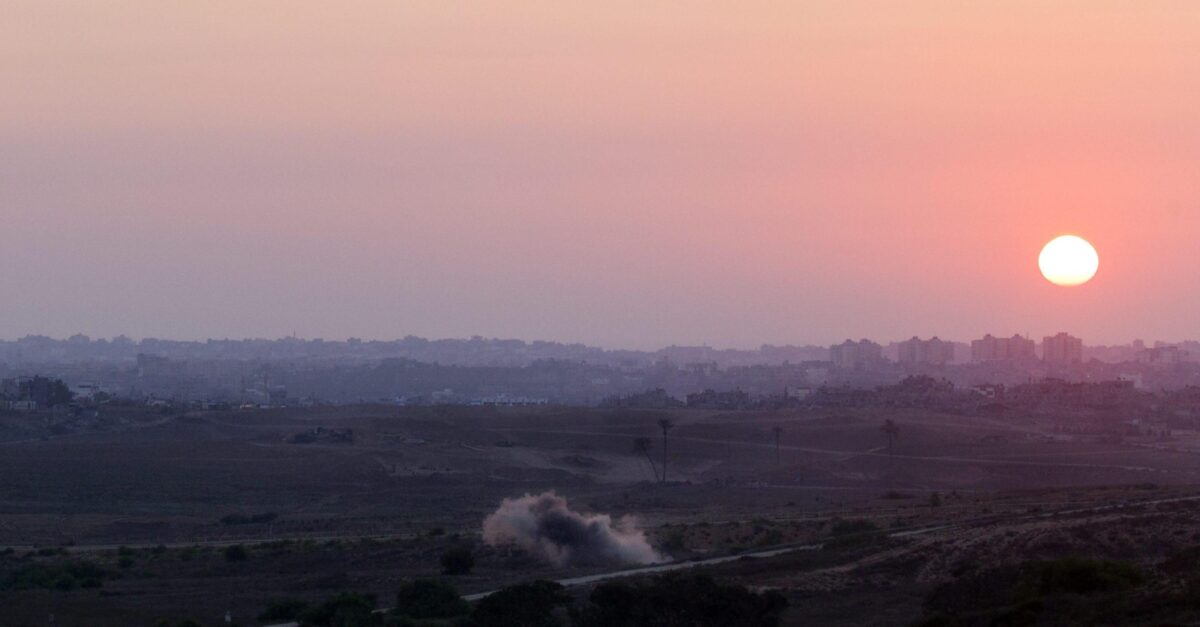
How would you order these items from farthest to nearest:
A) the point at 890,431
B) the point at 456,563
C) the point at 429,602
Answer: the point at 890,431
the point at 456,563
the point at 429,602

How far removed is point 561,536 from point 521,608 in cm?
1687

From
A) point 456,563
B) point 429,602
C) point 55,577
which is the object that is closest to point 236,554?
point 55,577

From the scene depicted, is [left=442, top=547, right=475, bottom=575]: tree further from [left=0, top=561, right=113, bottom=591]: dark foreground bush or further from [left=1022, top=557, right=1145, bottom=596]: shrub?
[left=1022, top=557, right=1145, bottom=596]: shrub

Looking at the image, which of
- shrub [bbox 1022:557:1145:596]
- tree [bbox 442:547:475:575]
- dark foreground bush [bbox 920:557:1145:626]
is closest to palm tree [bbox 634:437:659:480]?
tree [bbox 442:547:475:575]

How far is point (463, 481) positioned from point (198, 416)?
145ft

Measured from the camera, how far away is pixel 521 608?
26.2 metres

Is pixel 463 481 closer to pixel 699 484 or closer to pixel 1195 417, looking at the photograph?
pixel 699 484

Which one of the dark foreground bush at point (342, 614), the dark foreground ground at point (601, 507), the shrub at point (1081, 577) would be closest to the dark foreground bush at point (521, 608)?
the dark foreground bush at point (342, 614)

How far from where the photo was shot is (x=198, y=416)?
12025 cm

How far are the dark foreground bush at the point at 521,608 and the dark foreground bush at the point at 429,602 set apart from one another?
196cm

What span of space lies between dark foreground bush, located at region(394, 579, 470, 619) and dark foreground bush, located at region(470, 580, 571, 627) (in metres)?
1.96

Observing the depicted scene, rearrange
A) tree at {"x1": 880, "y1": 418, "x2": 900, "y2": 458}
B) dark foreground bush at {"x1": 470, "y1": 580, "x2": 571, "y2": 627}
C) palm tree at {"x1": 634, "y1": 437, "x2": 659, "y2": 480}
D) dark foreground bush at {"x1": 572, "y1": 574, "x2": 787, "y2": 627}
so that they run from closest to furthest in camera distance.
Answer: dark foreground bush at {"x1": 572, "y1": 574, "x2": 787, "y2": 627}, dark foreground bush at {"x1": 470, "y1": 580, "x2": 571, "y2": 627}, tree at {"x1": 880, "y1": 418, "x2": 900, "y2": 458}, palm tree at {"x1": 634, "y1": 437, "x2": 659, "y2": 480}

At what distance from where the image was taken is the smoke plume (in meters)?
41.9

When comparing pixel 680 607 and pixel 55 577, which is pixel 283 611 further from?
pixel 55 577
